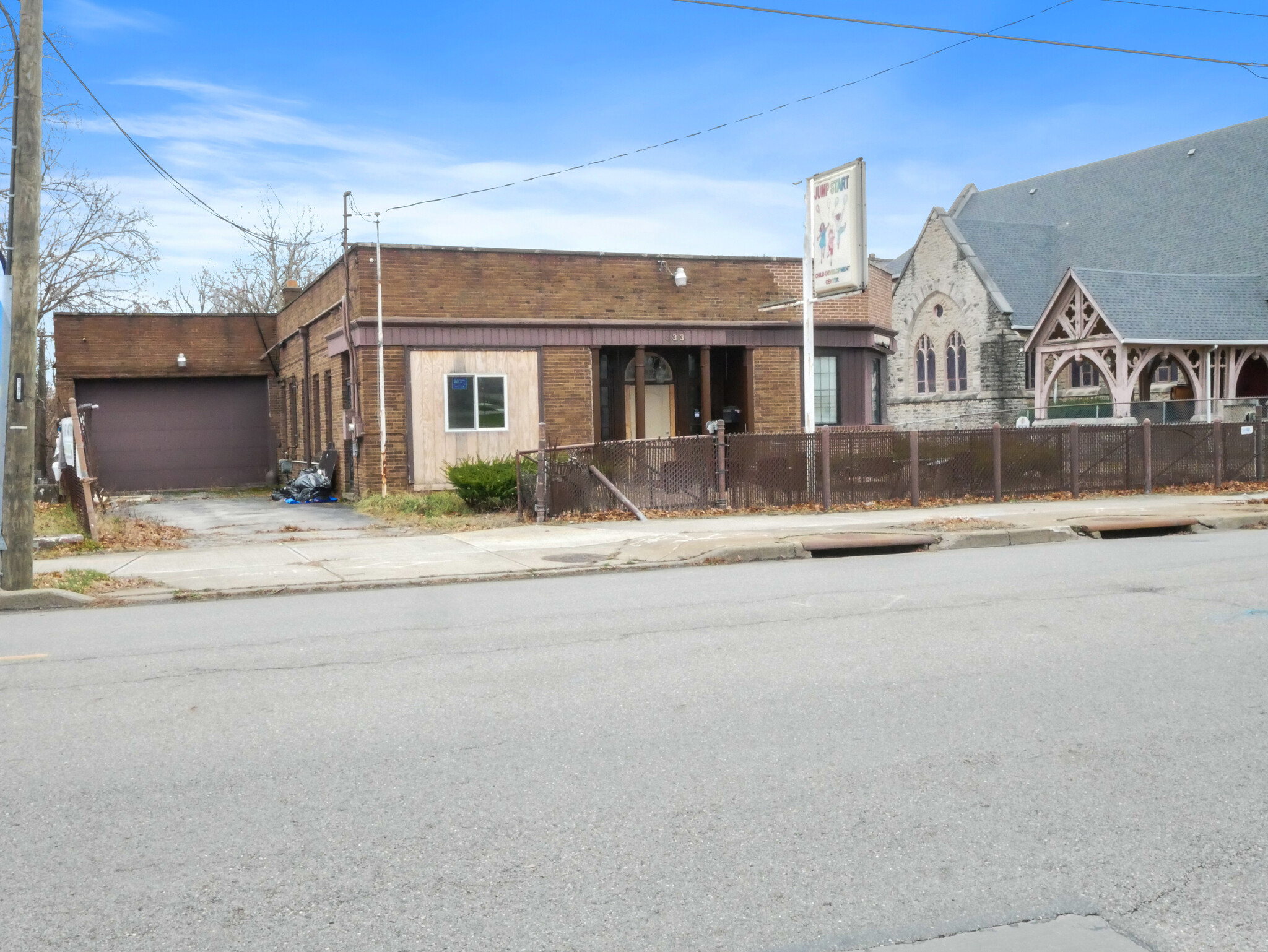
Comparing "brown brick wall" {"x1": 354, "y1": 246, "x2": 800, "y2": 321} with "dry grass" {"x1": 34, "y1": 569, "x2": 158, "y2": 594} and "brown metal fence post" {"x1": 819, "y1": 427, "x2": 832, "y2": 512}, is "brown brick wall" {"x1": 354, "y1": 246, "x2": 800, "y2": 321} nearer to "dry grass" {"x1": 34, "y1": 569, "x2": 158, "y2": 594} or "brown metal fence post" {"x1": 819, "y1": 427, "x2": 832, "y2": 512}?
"brown metal fence post" {"x1": 819, "y1": 427, "x2": 832, "y2": 512}

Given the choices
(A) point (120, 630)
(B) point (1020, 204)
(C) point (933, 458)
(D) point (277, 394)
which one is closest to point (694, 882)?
(A) point (120, 630)

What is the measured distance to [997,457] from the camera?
2017 cm

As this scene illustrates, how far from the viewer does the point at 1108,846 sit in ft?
13.9

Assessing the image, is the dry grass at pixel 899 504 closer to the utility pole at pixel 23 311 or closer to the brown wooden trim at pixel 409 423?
the brown wooden trim at pixel 409 423

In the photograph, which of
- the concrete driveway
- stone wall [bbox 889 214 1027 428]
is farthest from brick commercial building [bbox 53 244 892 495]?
stone wall [bbox 889 214 1027 428]

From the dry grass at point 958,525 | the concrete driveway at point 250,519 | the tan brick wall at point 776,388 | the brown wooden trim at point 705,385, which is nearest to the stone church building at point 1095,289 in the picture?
the tan brick wall at point 776,388

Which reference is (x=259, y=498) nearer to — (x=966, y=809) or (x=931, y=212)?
(x=966, y=809)

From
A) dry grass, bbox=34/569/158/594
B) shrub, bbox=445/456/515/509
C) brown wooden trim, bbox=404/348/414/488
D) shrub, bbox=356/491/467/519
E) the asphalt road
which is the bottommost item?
the asphalt road

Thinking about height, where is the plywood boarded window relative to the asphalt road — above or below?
above

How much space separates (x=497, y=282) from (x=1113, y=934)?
20.3m

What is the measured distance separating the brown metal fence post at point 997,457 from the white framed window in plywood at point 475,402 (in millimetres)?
9246

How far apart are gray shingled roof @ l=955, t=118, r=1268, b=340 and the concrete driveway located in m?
28.1

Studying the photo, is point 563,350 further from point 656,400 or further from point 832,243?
point 832,243

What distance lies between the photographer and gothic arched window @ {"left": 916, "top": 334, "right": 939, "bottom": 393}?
51.9 m
